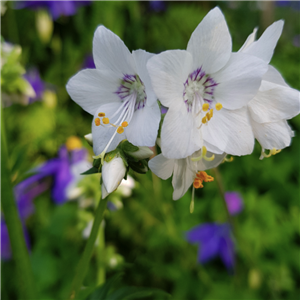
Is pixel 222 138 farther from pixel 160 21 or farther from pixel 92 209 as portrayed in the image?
pixel 160 21

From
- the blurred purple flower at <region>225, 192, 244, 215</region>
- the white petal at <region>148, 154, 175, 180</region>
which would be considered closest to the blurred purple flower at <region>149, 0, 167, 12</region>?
the blurred purple flower at <region>225, 192, 244, 215</region>

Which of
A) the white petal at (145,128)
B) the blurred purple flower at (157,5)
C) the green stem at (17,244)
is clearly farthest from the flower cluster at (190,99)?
the blurred purple flower at (157,5)

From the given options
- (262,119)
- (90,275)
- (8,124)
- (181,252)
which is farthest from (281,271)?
(8,124)

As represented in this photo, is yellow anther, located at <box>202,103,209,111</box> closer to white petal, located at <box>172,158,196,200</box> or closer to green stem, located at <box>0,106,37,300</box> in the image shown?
white petal, located at <box>172,158,196,200</box>

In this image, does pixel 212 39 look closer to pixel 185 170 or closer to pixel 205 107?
pixel 205 107

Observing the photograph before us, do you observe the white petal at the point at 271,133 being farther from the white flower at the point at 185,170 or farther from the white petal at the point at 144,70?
the white petal at the point at 144,70
